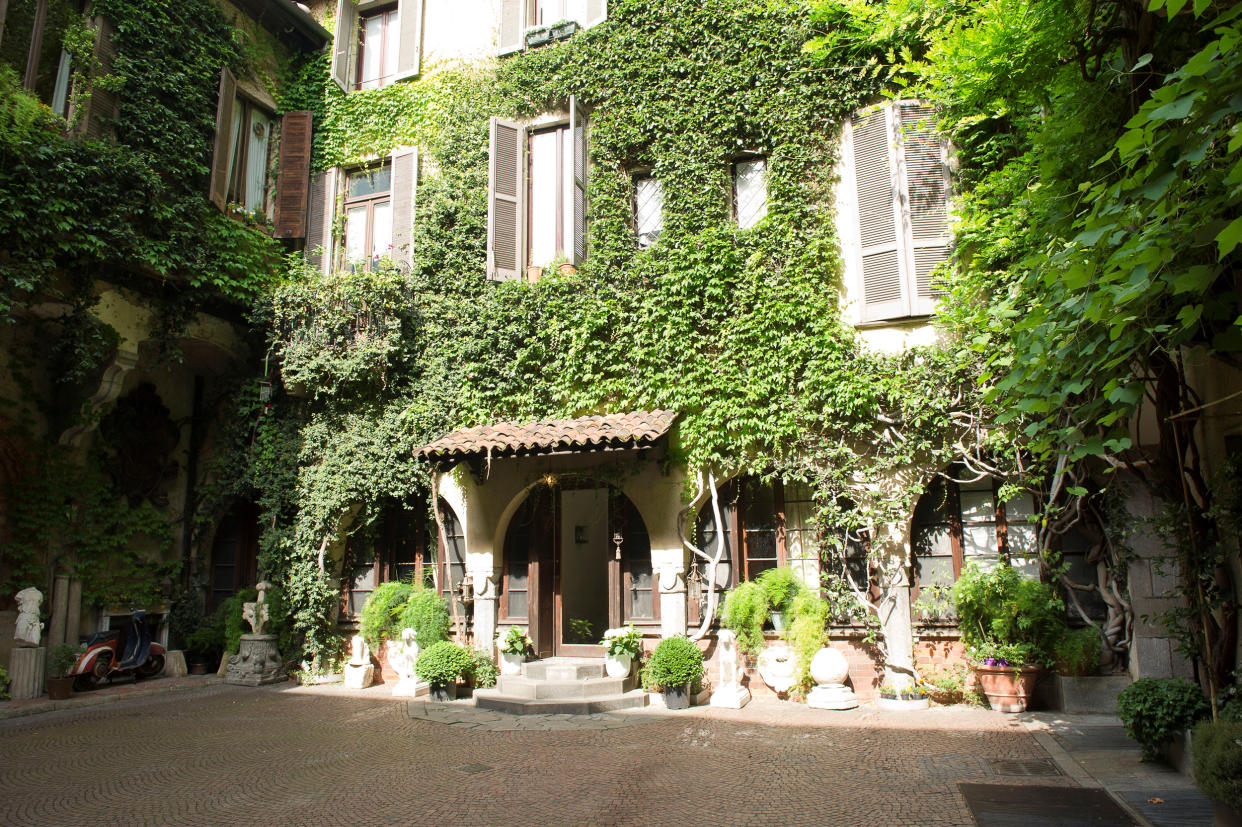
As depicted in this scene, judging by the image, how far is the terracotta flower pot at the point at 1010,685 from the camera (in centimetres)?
755

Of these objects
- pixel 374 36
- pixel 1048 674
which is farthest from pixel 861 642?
pixel 374 36

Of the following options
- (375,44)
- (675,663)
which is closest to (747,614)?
(675,663)

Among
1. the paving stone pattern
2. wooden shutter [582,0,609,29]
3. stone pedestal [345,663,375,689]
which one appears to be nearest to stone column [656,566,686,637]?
the paving stone pattern

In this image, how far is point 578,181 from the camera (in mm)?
10375

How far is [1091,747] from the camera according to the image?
20.1 ft

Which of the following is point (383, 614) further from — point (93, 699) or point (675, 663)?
point (675, 663)

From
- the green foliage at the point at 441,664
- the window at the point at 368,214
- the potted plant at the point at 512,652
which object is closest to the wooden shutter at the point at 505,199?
the window at the point at 368,214

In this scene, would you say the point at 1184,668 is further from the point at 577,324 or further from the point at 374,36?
the point at 374,36

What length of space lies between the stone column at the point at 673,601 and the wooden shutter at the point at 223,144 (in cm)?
818

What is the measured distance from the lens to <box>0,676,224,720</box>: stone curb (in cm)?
859

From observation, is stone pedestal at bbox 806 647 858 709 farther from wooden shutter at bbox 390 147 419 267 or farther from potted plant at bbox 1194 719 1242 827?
wooden shutter at bbox 390 147 419 267

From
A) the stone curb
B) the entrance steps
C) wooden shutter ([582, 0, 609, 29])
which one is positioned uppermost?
wooden shutter ([582, 0, 609, 29])

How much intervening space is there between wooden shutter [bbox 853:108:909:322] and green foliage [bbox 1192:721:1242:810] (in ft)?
17.7

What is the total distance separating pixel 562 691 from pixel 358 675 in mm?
3271
